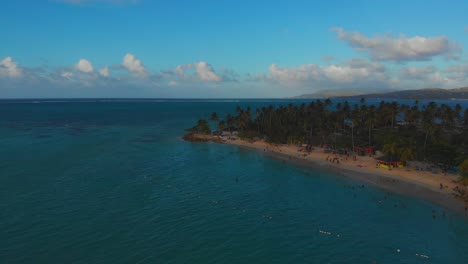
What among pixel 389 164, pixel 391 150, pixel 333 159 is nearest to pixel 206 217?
pixel 333 159

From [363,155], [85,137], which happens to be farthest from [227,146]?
[85,137]

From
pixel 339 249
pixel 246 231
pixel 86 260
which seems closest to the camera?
pixel 86 260

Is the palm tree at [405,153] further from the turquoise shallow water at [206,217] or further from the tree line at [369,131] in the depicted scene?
the turquoise shallow water at [206,217]

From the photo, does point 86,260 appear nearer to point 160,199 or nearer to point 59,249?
point 59,249

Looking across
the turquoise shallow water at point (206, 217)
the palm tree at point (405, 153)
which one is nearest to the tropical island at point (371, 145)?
the palm tree at point (405, 153)

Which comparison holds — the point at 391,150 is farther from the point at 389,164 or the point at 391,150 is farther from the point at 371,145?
the point at 371,145
